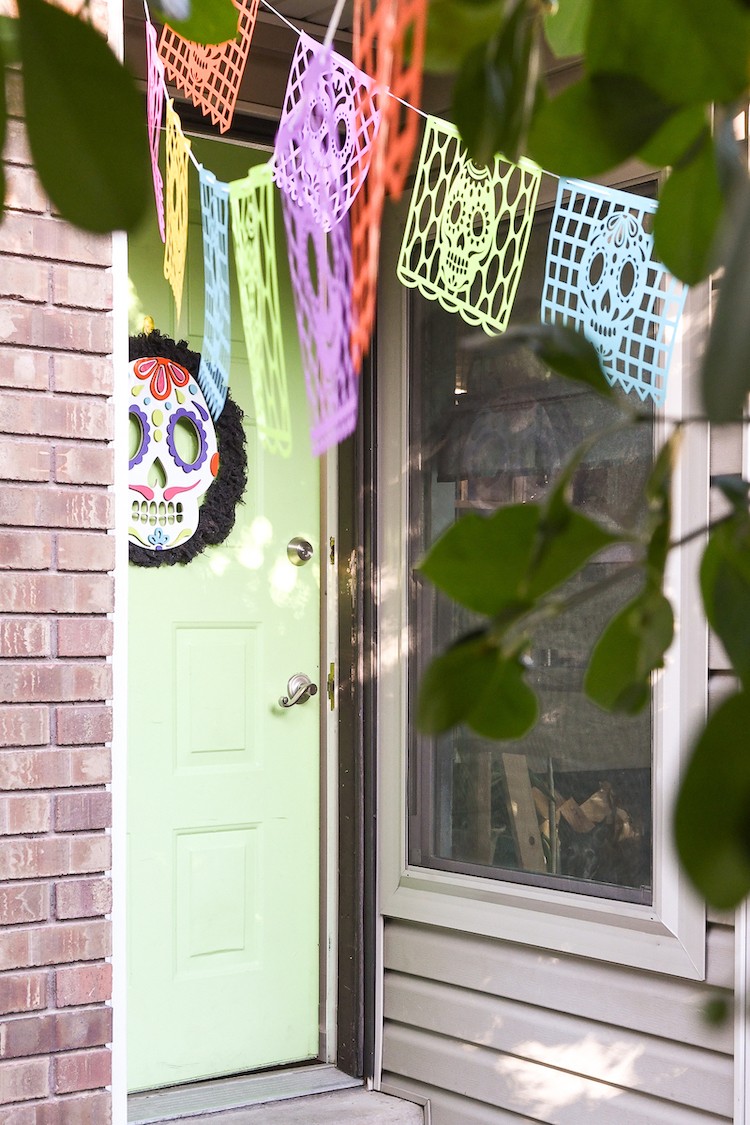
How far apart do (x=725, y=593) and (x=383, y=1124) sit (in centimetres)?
300

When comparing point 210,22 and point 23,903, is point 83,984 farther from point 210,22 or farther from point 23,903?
point 210,22

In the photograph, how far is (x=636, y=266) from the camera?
2.36 metres

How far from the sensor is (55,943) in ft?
6.67

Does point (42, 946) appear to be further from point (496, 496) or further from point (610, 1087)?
point (496, 496)

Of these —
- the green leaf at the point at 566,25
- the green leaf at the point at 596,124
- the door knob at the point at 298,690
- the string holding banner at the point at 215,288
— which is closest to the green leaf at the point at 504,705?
the green leaf at the point at 596,124

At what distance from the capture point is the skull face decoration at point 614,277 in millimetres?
2342

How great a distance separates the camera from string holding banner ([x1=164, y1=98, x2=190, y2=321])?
238 cm

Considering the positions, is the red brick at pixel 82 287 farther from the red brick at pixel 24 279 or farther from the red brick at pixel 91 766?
the red brick at pixel 91 766

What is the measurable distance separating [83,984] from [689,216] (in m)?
1.99

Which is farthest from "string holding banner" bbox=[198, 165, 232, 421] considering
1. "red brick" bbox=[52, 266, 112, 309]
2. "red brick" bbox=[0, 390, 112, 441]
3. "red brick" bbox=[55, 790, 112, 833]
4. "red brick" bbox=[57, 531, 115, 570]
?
"red brick" bbox=[55, 790, 112, 833]

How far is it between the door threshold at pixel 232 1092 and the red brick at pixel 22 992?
0.89m

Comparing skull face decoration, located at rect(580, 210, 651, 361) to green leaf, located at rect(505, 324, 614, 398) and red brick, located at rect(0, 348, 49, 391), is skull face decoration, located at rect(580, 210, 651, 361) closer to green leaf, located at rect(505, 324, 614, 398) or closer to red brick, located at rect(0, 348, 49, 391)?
red brick, located at rect(0, 348, 49, 391)

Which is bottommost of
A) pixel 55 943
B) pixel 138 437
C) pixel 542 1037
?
pixel 542 1037

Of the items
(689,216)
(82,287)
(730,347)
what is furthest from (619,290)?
(730,347)
